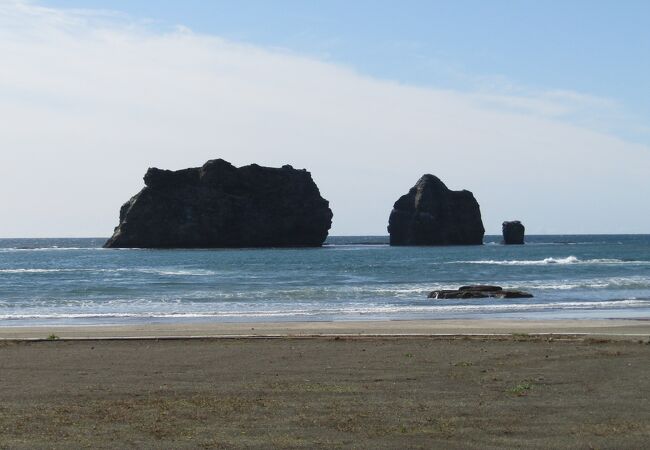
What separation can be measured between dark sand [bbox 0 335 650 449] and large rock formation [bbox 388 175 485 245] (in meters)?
144

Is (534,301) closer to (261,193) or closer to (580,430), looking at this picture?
(580,430)

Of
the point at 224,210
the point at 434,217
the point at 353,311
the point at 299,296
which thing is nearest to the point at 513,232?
the point at 434,217

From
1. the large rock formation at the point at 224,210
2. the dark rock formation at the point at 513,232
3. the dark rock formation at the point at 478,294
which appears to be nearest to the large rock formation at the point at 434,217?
the dark rock formation at the point at 513,232

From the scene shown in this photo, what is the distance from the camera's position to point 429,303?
37.3m

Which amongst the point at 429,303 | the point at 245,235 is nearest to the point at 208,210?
the point at 245,235

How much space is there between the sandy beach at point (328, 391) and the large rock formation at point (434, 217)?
14189cm

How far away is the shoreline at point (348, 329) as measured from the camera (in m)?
22.0

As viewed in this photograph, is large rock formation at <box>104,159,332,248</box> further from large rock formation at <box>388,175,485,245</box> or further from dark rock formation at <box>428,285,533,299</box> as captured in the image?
dark rock formation at <box>428,285,533,299</box>

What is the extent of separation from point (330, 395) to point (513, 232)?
164934 mm

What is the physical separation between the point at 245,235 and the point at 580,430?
458ft

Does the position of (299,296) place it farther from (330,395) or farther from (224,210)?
(224,210)

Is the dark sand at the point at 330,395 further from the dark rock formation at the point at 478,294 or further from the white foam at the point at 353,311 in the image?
the dark rock formation at the point at 478,294

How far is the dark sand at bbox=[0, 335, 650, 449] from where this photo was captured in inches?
386

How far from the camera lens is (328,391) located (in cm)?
1264
